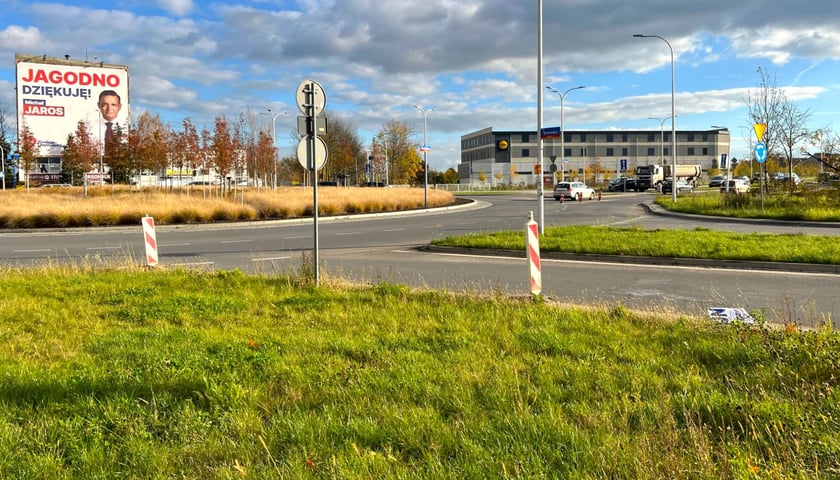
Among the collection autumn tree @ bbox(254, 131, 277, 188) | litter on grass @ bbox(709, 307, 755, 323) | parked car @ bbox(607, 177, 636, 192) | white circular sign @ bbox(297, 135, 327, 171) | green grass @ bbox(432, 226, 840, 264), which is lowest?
litter on grass @ bbox(709, 307, 755, 323)

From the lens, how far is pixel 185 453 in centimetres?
332

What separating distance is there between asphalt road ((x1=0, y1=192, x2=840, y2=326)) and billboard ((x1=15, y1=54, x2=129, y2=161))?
64.1 meters

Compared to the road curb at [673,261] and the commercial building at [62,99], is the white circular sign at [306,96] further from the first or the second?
the commercial building at [62,99]

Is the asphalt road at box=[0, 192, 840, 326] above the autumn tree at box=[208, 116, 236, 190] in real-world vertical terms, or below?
below

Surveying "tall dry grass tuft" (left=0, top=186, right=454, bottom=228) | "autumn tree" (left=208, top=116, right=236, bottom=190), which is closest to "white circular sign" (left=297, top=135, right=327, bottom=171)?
"tall dry grass tuft" (left=0, top=186, right=454, bottom=228)

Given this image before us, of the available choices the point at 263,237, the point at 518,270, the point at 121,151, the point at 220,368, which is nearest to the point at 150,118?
the point at 121,151

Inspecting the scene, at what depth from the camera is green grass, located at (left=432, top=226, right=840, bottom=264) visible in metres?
11.6

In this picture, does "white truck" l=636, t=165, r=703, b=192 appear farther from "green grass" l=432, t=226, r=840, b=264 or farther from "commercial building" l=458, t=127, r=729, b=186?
"green grass" l=432, t=226, r=840, b=264

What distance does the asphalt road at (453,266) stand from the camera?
8211 millimetres

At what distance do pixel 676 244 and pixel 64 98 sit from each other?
8689 cm

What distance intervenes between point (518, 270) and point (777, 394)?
7.58 metres

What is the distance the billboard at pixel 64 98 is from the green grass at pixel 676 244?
74.1 m

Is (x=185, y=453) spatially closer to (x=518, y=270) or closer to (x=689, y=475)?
(x=689, y=475)

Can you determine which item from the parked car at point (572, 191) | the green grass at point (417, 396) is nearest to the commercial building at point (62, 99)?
the parked car at point (572, 191)
